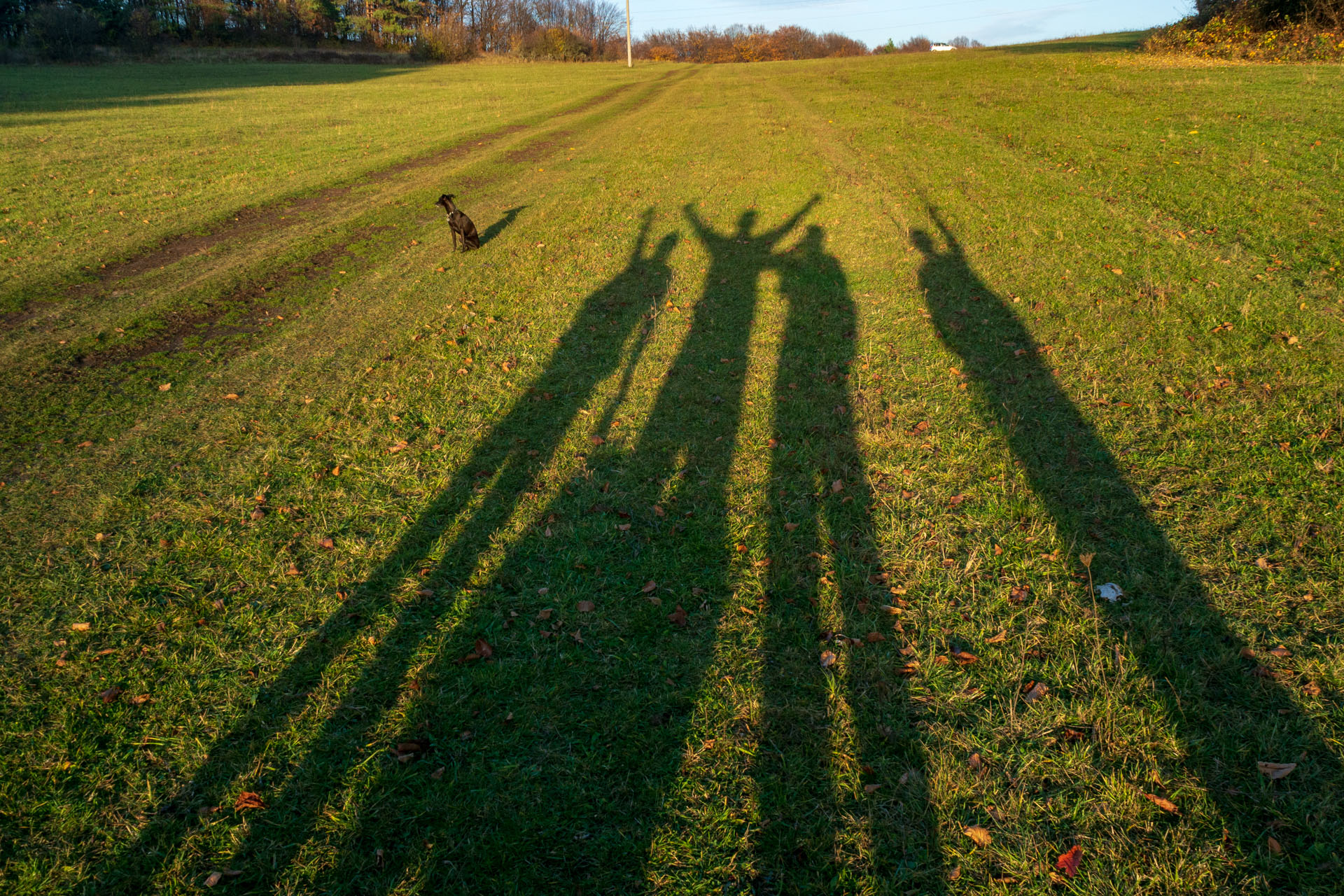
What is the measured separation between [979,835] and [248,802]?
323 cm

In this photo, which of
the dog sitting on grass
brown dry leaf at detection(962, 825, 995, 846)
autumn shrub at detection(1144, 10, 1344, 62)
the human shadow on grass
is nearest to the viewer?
brown dry leaf at detection(962, 825, 995, 846)

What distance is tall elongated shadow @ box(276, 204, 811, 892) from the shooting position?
2750mm

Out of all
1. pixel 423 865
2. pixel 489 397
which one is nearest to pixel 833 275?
pixel 489 397

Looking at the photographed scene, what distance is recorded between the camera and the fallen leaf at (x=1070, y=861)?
2.62 meters

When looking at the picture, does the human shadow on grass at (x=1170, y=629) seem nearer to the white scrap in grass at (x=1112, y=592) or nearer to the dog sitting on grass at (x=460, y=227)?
the white scrap in grass at (x=1112, y=592)

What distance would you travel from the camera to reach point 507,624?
12.6 ft

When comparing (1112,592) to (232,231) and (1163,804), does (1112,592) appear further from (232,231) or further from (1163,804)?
(232,231)

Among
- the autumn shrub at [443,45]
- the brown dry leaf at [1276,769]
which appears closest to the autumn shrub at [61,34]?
the autumn shrub at [443,45]

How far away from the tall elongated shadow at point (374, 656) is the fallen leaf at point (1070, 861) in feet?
10.4

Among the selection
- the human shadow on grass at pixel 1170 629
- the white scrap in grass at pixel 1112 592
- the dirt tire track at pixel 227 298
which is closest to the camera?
the human shadow on grass at pixel 1170 629

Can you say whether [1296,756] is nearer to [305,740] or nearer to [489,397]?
[305,740]

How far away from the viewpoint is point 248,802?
2.89 meters

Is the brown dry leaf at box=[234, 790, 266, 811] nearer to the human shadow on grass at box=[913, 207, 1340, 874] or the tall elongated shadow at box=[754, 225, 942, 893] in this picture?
the tall elongated shadow at box=[754, 225, 942, 893]

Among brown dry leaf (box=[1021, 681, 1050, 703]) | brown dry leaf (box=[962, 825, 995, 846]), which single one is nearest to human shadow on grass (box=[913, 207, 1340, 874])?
brown dry leaf (box=[1021, 681, 1050, 703])
